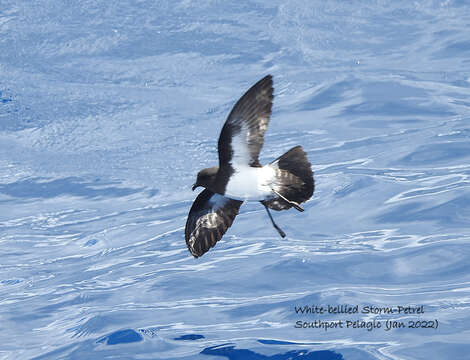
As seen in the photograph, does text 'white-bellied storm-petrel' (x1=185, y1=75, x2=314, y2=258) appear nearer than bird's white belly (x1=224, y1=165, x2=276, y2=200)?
Yes

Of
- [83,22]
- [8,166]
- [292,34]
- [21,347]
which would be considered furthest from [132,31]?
[21,347]

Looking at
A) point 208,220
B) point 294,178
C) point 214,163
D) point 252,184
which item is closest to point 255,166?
point 252,184

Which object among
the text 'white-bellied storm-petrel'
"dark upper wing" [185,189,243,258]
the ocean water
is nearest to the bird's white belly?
the text 'white-bellied storm-petrel'

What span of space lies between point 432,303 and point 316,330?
0.98 m

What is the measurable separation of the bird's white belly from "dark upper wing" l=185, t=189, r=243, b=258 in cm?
58

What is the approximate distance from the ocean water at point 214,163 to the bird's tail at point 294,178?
3.72ft

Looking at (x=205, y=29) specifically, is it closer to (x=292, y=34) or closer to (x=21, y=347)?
(x=292, y=34)

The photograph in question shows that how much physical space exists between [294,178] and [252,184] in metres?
0.29

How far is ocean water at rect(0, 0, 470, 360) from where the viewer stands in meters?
6.85

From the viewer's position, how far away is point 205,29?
13.3 metres

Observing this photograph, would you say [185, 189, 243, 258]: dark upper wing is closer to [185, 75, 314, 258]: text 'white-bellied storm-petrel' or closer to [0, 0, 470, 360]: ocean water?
[185, 75, 314, 258]: text 'white-bellied storm-petrel'

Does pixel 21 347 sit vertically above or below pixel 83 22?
below

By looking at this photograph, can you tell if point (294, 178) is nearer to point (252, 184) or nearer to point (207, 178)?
point (252, 184)

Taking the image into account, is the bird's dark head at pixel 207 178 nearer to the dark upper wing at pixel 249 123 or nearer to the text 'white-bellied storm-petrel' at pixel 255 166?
the text 'white-bellied storm-petrel' at pixel 255 166
